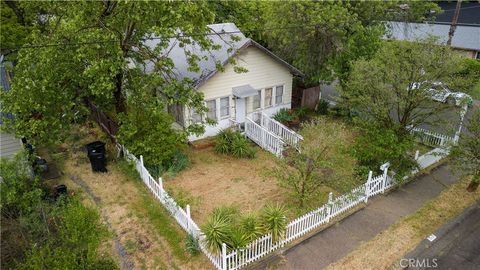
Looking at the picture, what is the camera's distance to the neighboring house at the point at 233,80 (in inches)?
614

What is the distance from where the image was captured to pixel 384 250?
9727 mm

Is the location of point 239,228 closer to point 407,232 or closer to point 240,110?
point 407,232

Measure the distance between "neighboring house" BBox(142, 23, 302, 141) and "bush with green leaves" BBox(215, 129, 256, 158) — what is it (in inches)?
45.9

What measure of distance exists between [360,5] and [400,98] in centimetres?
858

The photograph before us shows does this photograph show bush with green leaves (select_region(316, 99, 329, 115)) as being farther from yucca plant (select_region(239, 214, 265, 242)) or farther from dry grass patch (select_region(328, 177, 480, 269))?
yucca plant (select_region(239, 214, 265, 242))

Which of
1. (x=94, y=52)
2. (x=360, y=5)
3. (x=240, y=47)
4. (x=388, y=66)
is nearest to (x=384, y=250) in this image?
(x=388, y=66)

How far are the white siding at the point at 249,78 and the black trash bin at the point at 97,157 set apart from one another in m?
3.97

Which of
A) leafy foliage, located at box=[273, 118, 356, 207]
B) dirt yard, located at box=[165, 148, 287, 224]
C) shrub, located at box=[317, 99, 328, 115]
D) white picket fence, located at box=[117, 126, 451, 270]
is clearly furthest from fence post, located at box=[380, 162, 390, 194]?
shrub, located at box=[317, 99, 328, 115]

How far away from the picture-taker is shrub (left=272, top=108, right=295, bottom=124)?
713 inches

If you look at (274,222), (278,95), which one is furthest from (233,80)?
(274,222)

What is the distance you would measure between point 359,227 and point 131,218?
7.26 m

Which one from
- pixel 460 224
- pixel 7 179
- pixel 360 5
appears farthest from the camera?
pixel 360 5

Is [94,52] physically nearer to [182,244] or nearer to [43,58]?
[43,58]

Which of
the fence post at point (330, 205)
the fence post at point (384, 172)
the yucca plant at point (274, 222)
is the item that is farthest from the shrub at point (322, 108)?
the yucca plant at point (274, 222)
